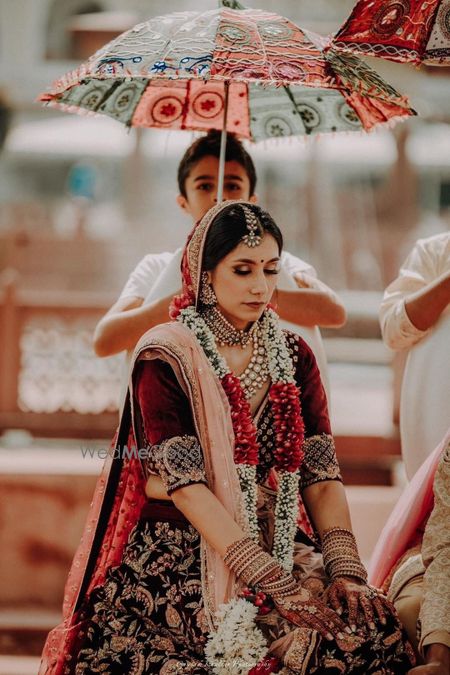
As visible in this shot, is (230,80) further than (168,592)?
Yes

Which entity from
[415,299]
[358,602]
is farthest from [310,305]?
[358,602]

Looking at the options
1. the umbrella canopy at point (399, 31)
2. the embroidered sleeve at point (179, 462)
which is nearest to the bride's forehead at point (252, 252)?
the embroidered sleeve at point (179, 462)

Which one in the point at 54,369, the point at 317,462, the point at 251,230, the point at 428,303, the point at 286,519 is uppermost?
the point at 251,230

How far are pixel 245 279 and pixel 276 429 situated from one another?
0.42 meters

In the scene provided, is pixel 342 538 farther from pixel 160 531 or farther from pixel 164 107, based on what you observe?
pixel 164 107

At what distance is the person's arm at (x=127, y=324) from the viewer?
147 inches

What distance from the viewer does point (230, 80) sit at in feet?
12.3

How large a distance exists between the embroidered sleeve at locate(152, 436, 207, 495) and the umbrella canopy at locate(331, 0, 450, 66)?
4.11 ft

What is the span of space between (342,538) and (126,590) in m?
0.60

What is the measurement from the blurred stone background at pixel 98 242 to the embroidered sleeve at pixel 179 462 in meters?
1.90

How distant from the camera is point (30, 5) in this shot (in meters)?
19.0

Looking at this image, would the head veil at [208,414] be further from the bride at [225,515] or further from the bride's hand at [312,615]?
the bride's hand at [312,615]

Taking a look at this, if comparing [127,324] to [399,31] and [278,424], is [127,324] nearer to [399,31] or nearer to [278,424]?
[278,424]

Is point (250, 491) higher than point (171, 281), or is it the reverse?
point (171, 281)
